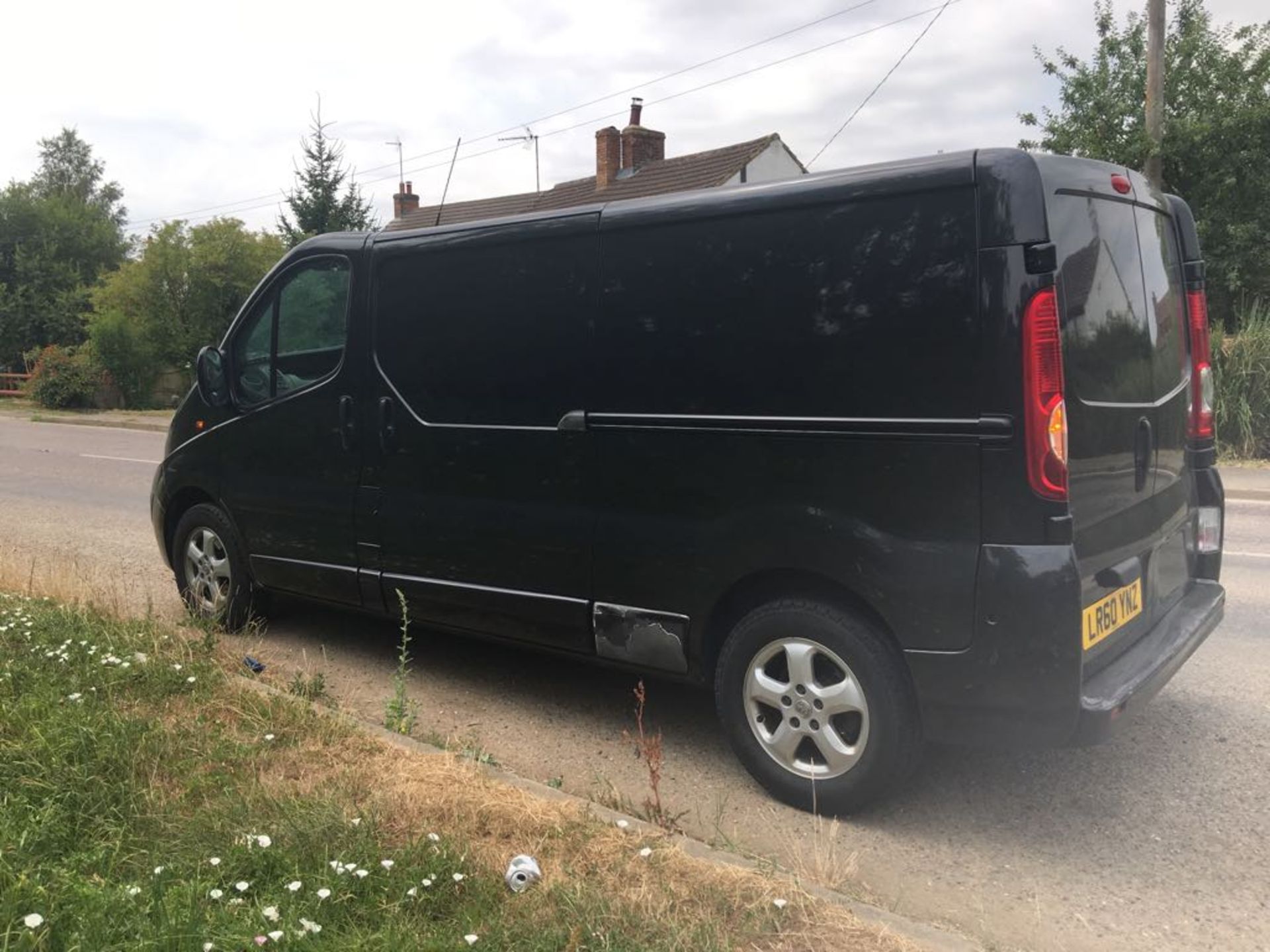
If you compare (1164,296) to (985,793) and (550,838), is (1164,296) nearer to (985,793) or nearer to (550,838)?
(985,793)

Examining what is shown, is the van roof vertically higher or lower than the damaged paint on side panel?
higher

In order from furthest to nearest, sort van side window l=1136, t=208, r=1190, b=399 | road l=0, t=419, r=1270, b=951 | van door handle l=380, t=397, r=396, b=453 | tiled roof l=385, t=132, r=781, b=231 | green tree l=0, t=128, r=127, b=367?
1. green tree l=0, t=128, r=127, b=367
2. tiled roof l=385, t=132, r=781, b=231
3. van door handle l=380, t=397, r=396, b=453
4. van side window l=1136, t=208, r=1190, b=399
5. road l=0, t=419, r=1270, b=951

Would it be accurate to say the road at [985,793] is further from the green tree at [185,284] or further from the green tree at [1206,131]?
the green tree at [185,284]

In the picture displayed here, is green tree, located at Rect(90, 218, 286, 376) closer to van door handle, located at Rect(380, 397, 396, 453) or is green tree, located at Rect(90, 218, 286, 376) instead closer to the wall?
the wall

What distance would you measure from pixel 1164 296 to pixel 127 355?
3050 centimetres

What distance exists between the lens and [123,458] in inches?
617

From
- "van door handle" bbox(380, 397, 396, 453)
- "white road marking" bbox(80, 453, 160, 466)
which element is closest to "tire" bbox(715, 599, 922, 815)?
"van door handle" bbox(380, 397, 396, 453)

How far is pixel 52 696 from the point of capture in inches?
156

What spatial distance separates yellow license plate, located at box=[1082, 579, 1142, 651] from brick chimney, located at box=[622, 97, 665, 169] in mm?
27917

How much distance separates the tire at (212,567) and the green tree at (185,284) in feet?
84.2

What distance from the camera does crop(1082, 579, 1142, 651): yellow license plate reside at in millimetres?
3207

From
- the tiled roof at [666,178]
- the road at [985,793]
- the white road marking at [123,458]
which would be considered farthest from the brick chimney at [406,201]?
the road at [985,793]

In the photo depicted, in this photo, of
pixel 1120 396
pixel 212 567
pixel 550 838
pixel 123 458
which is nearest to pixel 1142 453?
pixel 1120 396

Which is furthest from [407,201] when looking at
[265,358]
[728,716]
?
[728,716]
